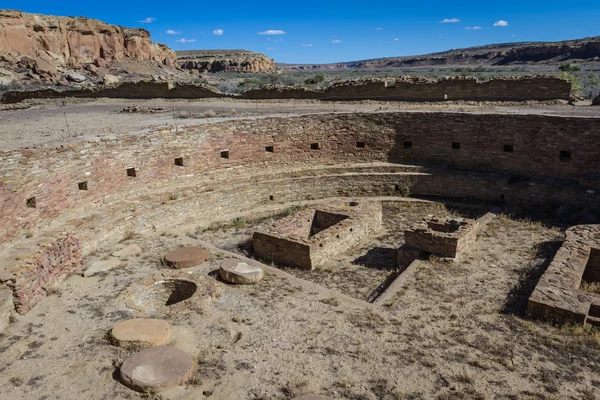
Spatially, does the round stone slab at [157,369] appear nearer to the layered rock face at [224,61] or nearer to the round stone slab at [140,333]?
the round stone slab at [140,333]

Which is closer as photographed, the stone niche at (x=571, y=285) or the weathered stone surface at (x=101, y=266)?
the stone niche at (x=571, y=285)

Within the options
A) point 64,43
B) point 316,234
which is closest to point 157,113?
point 316,234

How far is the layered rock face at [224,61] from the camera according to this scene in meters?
72.9

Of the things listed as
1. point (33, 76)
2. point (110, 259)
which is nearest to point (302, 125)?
point (110, 259)

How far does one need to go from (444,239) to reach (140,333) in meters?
6.44

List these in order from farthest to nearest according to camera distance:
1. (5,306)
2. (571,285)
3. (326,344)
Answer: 1. (571,285)
2. (5,306)
3. (326,344)

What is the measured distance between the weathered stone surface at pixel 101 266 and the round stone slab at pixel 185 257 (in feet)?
3.31

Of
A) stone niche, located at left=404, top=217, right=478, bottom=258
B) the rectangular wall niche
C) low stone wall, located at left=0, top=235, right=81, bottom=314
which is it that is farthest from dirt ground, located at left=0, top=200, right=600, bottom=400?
the rectangular wall niche

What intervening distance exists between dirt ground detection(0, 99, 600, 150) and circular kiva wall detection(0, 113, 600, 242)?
1.39 metres

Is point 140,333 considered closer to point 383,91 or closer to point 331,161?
point 331,161

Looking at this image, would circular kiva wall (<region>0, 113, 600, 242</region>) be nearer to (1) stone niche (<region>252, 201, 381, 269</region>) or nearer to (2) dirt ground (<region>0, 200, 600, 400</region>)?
(1) stone niche (<region>252, 201, 381, 269</region>)

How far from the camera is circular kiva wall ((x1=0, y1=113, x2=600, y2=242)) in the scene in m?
11.3

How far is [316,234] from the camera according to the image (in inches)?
408

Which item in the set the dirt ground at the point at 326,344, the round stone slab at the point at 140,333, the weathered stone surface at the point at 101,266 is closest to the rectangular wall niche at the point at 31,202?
the dirt ground at the point at 326,344
